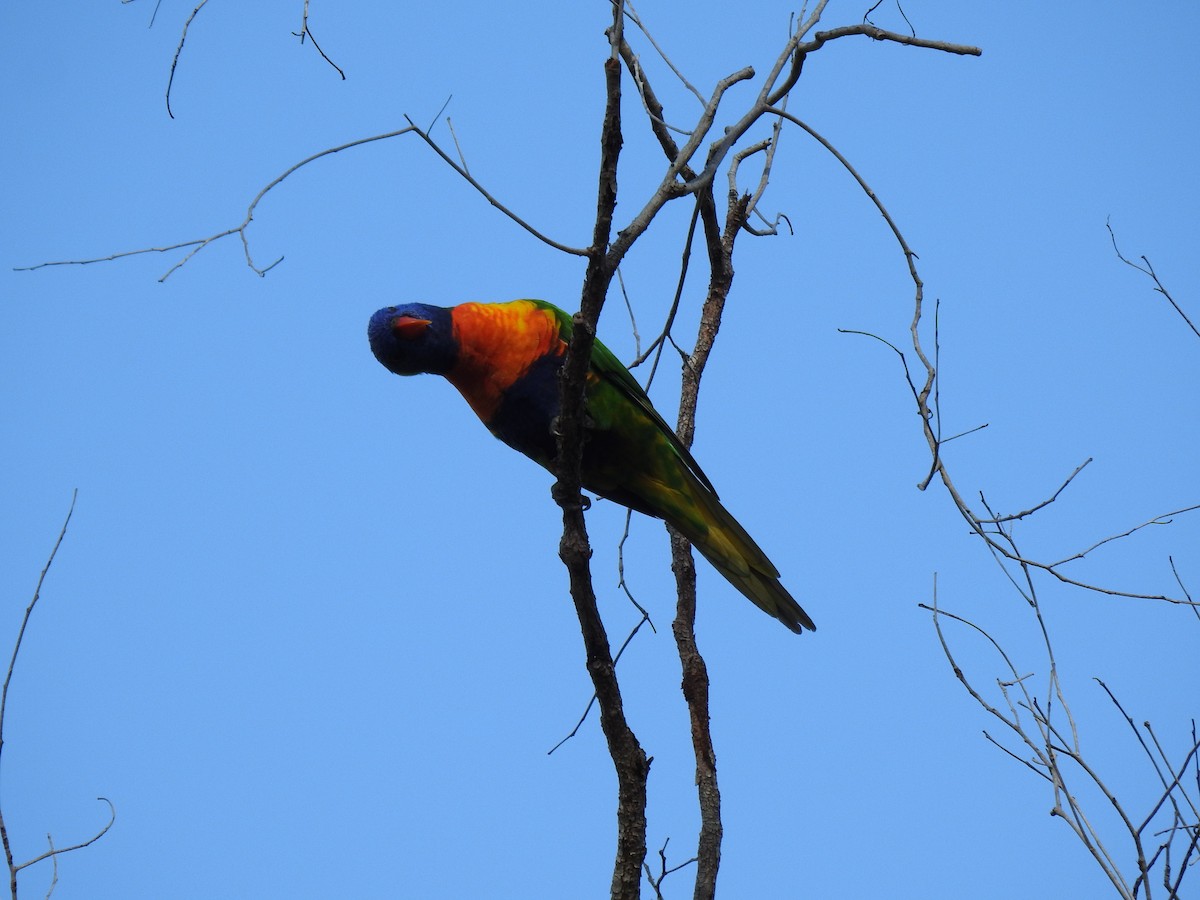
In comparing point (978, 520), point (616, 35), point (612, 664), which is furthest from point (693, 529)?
point (616, 35)

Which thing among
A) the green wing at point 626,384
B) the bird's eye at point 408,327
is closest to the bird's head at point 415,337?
the bird's eye at point 408,327

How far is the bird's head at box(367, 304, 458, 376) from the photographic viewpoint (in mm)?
3275

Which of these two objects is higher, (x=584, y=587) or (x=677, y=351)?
(x=677, y=351)

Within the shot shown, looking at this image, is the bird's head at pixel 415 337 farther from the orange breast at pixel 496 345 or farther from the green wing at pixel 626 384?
the green wing at pixel 626 384

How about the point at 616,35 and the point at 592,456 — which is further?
the point at 592,456

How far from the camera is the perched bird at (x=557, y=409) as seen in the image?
10.9 ft

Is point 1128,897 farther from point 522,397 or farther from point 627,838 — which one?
point 522,397

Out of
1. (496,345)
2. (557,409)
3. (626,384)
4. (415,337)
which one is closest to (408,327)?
(415,337)

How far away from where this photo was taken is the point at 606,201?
2.05 metres

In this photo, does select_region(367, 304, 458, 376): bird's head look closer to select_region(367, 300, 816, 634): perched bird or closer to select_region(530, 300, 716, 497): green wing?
select_region(367, 300, 816, 634): perched bird

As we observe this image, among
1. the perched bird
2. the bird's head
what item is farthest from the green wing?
the bird's head

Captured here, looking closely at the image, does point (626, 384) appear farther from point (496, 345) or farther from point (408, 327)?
point (408, 327)

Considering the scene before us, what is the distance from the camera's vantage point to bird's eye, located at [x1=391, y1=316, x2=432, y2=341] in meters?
3.27

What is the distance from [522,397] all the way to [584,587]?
3.07 feet
